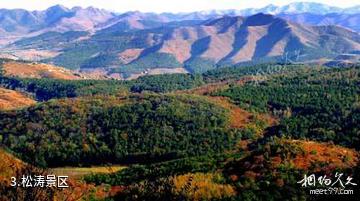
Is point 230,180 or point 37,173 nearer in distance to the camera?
point 37,173

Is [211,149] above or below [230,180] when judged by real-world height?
below

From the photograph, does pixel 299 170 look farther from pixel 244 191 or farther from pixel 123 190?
pixel 123 190

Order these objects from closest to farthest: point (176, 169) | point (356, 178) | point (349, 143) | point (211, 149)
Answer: point (356, 178), point (176, 169), point (349, 143), point (211, 149)

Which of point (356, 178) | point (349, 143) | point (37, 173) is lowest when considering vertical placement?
point (349, 143)

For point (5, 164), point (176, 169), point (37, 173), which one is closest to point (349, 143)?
point (176, 169)

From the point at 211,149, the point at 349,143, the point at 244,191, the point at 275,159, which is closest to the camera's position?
the point at 244,191

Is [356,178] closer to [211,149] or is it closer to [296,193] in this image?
[296,193]

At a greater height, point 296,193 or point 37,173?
point 37,173

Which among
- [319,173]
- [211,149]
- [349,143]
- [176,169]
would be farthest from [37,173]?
[211,149]

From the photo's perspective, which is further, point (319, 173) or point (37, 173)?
point (319, 173)
